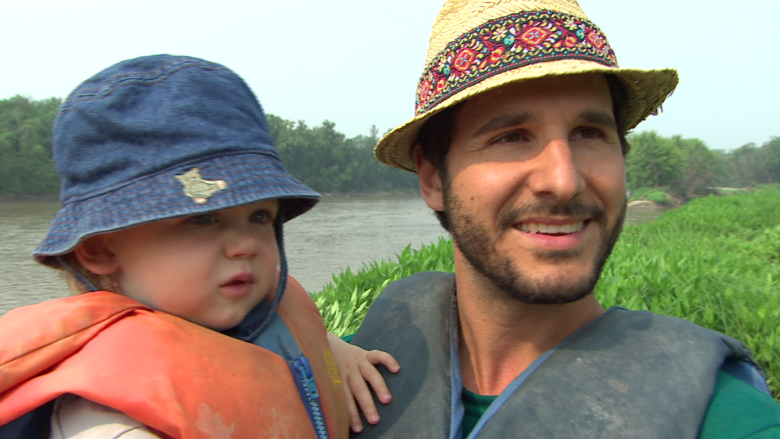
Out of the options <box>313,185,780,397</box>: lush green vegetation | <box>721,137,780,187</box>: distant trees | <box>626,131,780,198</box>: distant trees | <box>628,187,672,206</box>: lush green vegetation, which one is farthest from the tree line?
→ <box>313,185,780,397</box>: lush green vegetation

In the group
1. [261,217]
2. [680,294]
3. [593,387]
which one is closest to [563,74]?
[593,387]

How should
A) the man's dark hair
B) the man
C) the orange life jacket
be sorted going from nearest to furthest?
the orange life jacket, the man, the man's dark hair

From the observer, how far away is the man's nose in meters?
1.39

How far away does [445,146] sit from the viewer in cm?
175

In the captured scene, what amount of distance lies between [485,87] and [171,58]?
0.89 meters

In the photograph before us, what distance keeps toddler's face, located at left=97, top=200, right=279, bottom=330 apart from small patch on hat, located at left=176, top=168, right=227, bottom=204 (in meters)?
0.09

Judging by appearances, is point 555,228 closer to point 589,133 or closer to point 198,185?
point 589,133

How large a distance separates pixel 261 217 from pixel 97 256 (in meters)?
0.45

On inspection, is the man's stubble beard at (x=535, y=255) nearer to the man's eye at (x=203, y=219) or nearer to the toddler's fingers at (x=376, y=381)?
the toddler's fingers at (x=376, y=381)

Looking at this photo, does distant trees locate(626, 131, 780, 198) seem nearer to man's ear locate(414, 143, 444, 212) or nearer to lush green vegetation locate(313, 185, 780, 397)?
lush green vegetation locate(313, 185, 780, 397)

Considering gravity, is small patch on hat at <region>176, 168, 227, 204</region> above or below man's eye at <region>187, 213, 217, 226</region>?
above

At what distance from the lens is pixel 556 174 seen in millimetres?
1398

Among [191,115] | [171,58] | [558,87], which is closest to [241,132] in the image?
[191,115]

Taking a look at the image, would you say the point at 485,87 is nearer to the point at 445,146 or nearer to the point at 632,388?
the point at 445,146
